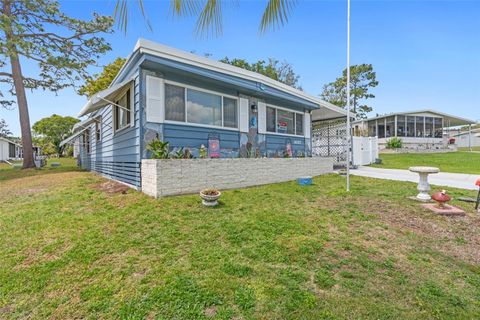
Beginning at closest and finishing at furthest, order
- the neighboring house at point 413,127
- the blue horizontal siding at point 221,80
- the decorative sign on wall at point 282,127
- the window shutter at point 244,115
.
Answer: the blue horizontal siding at point 221,80, the window shutter at point 244,115, the decorative sign on wall at point 282,127, the neighboring house at point 413,127

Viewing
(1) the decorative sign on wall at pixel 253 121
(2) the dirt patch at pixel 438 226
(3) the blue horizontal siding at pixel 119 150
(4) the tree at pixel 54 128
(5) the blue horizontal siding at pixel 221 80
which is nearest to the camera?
(2) the dirt patch at pixel 438 226

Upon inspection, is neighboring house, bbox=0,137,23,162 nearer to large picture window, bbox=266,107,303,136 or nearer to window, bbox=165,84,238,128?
window, bbox=165,84,238,128

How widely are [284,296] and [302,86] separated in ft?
101

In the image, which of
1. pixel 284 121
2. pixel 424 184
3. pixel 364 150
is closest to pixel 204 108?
pixel 284 121

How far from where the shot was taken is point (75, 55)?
14367 millimetres

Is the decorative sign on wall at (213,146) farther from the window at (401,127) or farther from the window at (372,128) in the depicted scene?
the window at (372,128)

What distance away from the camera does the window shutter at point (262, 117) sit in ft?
29.5

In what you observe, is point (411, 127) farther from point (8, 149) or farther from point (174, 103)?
point (8, 149)

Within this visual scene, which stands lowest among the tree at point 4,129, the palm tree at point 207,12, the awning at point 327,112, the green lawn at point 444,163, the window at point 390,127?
the green lawn at point 444,163

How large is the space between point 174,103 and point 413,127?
1121 inches

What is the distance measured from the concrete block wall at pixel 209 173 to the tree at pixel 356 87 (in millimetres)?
25757

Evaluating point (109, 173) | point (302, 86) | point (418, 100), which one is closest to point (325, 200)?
point (109, 173)

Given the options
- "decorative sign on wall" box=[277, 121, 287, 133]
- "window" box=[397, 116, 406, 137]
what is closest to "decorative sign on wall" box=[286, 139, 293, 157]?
"decorative sign on wall" box=[277, 121, 287, 133]

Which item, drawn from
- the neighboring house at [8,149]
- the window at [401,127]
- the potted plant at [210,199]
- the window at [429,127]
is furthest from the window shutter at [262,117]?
the neighboring house at [8,149]
